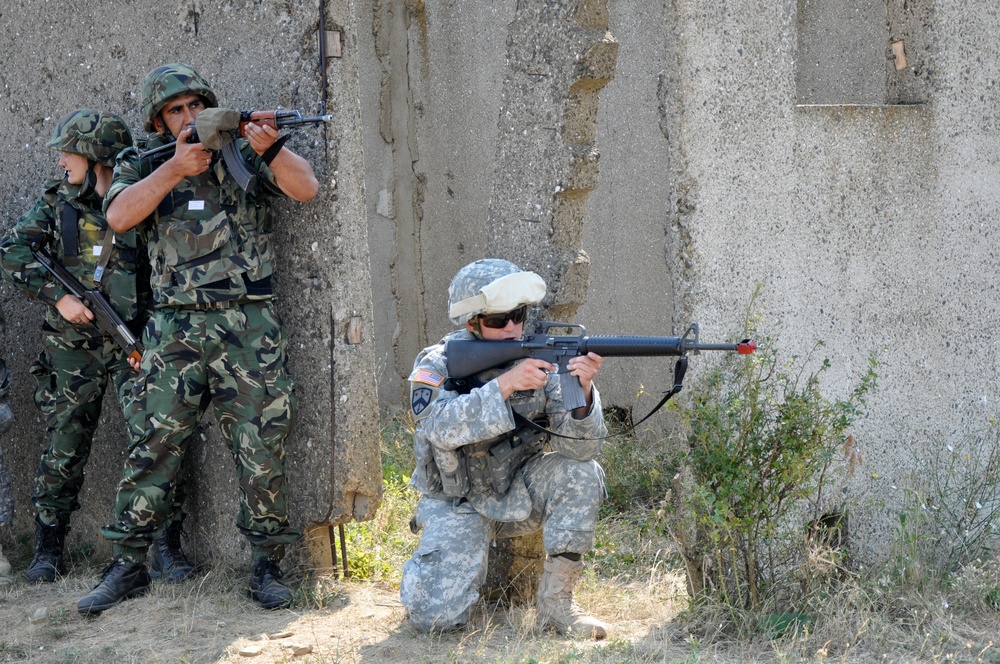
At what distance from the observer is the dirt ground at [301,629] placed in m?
3.64

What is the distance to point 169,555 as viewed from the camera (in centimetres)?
471

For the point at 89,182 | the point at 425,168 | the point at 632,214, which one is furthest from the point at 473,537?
the point at 425,168

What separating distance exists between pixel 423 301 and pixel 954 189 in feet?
12.7

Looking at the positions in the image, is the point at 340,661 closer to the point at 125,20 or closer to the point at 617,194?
the point at 125,20

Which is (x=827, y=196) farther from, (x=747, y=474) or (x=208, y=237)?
(x=208, y=237)

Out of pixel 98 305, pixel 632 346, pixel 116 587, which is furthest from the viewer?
Result: pixel 98 305

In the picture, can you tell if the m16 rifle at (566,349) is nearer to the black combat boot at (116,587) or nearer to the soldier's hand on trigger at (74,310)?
the black combat boot at (116,587)

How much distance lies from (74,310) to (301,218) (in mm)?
1037

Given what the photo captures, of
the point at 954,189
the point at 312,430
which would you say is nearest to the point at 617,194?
the point at 954,189

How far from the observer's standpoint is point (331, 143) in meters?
4.36

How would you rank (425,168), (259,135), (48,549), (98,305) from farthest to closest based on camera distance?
(425,168) < (48,549) < (98,305) < (259,135)

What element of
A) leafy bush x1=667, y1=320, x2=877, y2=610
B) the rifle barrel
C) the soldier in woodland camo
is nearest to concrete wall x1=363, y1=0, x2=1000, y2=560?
leafy bush x1=667, y1=320, x2=877, y2=610

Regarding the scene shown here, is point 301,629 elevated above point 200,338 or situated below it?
below

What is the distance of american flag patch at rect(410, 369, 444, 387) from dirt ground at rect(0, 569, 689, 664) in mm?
854
